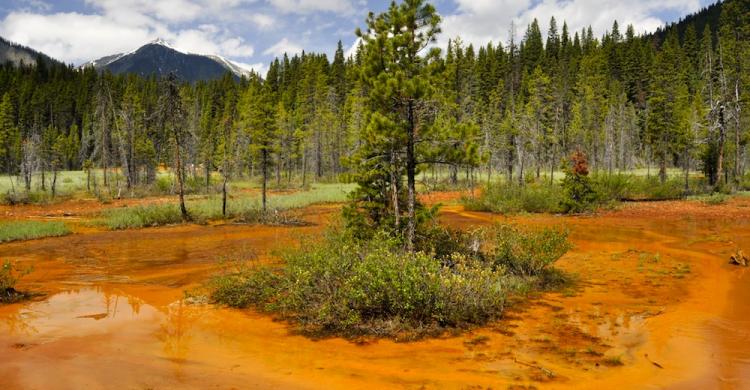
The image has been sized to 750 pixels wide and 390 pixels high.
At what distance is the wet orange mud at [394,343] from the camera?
22.3ft

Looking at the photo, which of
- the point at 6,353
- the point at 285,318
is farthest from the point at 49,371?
the point at 285,318

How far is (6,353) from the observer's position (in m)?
7.68

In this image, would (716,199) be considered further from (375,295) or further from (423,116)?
(375,295)

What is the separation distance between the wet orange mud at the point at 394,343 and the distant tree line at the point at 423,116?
487 cm

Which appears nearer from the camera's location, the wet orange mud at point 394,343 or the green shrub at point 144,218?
the wet orange mud at point 394,343

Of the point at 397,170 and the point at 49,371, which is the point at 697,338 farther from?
the point at 49,371

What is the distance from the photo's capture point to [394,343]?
8414 millimetres

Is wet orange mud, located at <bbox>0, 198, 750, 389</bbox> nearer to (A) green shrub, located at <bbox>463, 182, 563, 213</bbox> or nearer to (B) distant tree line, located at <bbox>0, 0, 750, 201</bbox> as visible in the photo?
(B) distant tree line, located at <bbox>0, 0, 750, 201</bbox>

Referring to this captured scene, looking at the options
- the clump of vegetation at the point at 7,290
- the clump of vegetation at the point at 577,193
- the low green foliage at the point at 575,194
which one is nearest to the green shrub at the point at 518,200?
the low green foliage at the point at 575,194

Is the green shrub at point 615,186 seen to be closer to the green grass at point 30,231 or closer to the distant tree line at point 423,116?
the distant tree line at point 423,116

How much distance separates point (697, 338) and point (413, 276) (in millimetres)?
5092

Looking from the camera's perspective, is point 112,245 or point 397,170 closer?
point 397,170

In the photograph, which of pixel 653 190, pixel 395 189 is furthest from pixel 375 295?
pixel 653 190

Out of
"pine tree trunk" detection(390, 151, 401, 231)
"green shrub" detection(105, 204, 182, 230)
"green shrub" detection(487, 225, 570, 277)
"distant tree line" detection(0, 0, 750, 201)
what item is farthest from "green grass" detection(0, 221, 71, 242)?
"green shrub" detection(487, 225, 570, 277)
